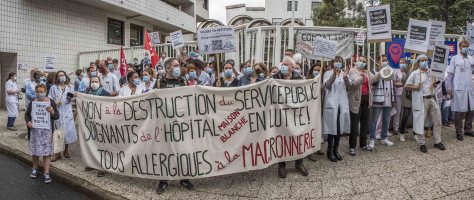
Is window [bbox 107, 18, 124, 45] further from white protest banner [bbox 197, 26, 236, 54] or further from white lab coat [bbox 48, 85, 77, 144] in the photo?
white protest banner [bbox 197, 26, 236, 54]

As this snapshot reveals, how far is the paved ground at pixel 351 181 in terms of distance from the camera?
15.5 feet

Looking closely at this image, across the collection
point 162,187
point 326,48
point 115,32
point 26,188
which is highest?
point 115,32

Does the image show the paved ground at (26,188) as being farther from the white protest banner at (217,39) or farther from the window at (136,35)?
the window at (136,35)

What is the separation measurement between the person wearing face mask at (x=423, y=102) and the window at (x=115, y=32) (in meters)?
17.7

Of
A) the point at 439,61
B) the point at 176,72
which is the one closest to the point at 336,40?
the point at 439,61

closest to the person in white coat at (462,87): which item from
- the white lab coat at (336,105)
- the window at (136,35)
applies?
the white lab coat at (336,105)

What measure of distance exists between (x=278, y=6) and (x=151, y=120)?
5046 cm

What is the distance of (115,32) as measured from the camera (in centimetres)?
2120

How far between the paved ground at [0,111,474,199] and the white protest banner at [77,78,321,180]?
28 centimetres

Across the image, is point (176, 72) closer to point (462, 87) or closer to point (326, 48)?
point (326, 48)

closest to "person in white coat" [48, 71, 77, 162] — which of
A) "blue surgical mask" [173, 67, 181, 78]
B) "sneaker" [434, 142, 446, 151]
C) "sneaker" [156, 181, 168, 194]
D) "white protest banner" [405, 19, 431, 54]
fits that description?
"blue surgical mask" [173, 67, 181, 78]

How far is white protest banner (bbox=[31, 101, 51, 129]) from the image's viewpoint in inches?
231

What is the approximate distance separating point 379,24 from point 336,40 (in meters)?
1.50

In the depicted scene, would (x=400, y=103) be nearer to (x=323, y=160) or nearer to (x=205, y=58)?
(x=323, y=160)
